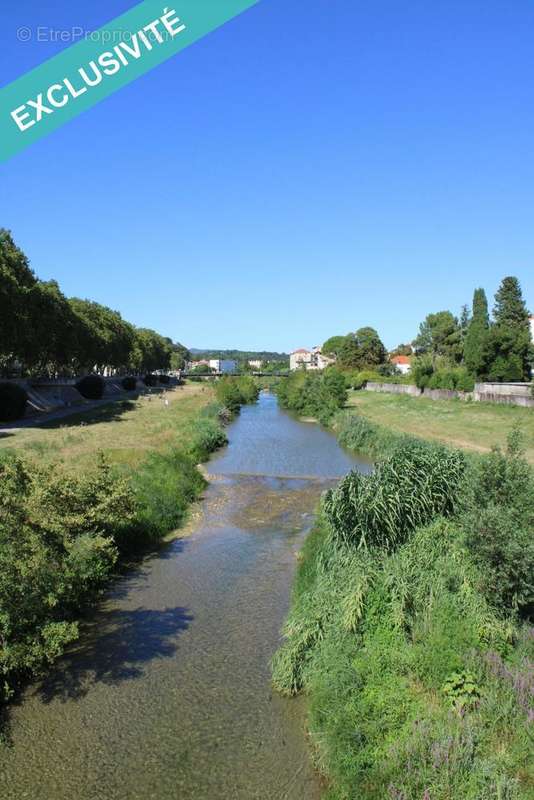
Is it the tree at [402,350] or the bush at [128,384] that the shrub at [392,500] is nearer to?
the bush at [128,384]

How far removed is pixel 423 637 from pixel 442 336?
103 metres

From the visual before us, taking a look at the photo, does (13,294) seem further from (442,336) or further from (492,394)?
(442,336)

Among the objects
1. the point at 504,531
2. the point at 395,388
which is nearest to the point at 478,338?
the point at 395,388

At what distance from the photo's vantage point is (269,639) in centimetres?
1376

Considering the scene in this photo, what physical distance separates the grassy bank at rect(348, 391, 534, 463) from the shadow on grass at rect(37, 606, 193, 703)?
25494mm

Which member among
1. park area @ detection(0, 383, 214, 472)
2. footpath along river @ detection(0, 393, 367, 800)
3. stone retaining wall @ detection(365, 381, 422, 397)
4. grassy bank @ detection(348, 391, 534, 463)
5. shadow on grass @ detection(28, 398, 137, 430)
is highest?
stone retaining wall @ detection(365, 381, 422, 397)

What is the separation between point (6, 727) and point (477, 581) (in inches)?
343

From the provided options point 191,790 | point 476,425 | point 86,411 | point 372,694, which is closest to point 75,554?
point 191,790

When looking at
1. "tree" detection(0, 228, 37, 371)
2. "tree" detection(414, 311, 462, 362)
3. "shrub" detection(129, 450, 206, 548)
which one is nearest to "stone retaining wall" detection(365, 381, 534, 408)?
"tree" detection(414, 311, 462, 362)

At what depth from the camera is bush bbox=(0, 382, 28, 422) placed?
47.7m

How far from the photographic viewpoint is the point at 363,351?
127m

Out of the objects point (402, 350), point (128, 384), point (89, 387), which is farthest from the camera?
point (402, 350)

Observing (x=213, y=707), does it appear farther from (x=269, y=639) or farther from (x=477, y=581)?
(x=477, y=581)

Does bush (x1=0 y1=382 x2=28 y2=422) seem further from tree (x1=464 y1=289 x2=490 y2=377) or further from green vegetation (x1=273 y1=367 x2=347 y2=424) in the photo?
tree (x1=464 y1=289 x2=490 y2=377)
